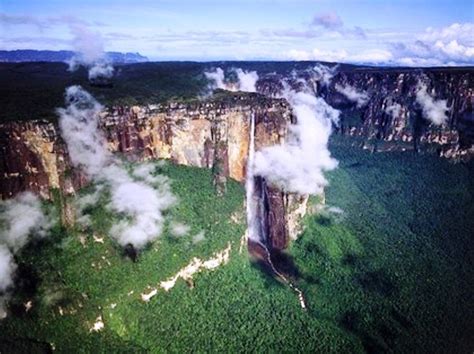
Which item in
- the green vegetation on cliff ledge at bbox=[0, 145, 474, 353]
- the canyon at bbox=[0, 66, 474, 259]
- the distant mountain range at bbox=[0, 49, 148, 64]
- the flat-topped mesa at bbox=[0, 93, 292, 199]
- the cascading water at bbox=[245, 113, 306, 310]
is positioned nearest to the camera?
the green vegetation on cliff ledge at bbox=[0, 145, 474, 353]

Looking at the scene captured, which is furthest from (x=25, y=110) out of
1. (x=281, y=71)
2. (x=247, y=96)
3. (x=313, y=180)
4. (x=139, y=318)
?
(x=281, y=71)

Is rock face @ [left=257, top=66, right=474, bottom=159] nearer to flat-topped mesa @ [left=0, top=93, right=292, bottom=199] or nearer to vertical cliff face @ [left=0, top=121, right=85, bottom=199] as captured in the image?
flat-topped mesa @ [left=0, top=93, right=292, bottom=199]

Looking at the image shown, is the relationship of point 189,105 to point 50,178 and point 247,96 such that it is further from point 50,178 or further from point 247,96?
point 50,178

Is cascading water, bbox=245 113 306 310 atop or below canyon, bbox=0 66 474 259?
below

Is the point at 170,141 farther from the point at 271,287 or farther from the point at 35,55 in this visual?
the point at 35,55

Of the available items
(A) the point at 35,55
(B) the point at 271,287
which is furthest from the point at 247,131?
(A) the point at 35,55

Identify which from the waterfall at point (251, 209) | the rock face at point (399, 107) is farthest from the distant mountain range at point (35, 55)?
the waterfall at point (251, 209)

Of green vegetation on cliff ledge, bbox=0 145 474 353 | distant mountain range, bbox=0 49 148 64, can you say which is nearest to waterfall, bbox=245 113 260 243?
green vegetation on cliff ledge, bbox=0 145 474 353

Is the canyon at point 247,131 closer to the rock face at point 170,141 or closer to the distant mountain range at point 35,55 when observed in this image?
the rock face at point 170,141
